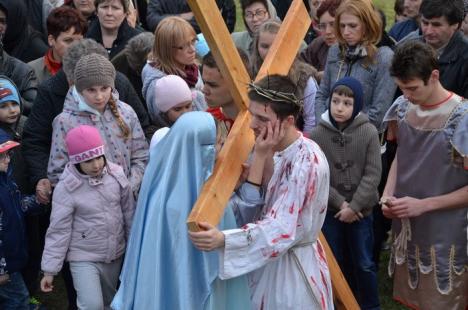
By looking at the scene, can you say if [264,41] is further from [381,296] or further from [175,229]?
[175,229]

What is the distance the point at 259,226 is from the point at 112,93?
7.23ft

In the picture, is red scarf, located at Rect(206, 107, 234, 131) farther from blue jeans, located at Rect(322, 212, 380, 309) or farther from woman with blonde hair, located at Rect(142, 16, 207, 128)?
blue jeans, located at Rect(322, 212, 380, 309)

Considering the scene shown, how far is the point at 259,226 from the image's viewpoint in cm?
395

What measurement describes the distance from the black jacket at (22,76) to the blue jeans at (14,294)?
5.37 feet

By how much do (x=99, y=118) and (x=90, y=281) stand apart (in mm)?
1072

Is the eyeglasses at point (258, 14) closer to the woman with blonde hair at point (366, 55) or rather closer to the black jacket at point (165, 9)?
the black jacket at point (165, 9)

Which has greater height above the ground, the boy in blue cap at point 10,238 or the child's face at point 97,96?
the child's face at point 97,96

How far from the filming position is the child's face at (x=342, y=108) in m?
5.75

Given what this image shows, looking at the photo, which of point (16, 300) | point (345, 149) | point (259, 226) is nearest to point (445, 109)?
point (345, 149)

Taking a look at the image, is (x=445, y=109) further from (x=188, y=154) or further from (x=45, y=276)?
(x=45, y=276)

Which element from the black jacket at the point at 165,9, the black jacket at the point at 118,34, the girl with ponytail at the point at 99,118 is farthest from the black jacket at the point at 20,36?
the girl with ponytail at the point at 99,118

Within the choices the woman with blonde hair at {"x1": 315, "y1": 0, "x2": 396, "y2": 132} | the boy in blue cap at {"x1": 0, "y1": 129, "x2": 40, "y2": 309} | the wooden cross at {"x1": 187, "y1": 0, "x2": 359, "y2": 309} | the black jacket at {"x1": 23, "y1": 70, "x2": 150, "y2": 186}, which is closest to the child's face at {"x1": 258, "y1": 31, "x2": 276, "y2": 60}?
the woman with blonde hair at {"x1": 315, "y1": 0, "x2": 396, "y2": 132}

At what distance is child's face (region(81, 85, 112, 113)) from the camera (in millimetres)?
A: 5574

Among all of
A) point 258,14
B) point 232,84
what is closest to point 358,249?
point 232,84
